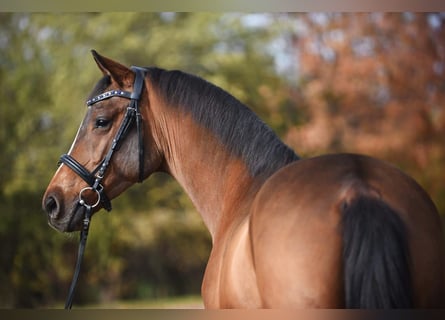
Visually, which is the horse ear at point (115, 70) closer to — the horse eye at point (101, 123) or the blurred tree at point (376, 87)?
the horse eye at point (101, 123)

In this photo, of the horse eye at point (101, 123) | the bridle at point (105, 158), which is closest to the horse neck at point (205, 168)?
the bridle at point (105, 158)

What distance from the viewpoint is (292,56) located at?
10.1 m

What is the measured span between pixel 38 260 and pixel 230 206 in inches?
311

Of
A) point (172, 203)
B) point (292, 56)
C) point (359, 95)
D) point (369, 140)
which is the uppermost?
point (292, 56)

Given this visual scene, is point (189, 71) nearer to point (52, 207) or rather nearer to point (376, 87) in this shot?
point (376, 87)

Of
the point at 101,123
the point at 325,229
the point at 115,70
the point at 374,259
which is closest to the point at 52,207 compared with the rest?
the point at 101,123

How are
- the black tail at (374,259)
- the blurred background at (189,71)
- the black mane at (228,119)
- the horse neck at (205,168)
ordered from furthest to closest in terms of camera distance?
the blurred background at (189,71)
the horse neck at (205,168)
the black mane at (228,119)
the black tail at (374,259)

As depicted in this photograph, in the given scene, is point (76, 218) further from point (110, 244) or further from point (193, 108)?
point (110, 244)

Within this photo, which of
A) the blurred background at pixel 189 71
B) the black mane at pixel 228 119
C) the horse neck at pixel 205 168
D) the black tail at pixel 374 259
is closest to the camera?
the black tail at pixel 374 259

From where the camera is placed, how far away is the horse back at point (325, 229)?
1496 millimetres

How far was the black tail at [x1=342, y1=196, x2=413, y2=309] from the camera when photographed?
4.69 ft

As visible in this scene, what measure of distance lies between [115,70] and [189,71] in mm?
7142

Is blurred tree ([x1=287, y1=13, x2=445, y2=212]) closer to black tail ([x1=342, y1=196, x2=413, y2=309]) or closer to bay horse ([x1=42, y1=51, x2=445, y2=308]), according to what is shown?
bay horse ([x1=42, y1=51, x2=445, y2=308])

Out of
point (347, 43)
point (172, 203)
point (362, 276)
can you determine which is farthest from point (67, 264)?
point (362, 276)
